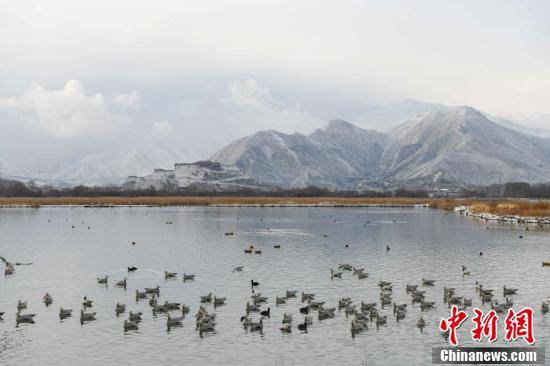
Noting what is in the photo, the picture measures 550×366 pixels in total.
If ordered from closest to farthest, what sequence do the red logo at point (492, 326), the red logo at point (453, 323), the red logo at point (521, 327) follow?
the red logo at point (521, 327)
the red logo at point (492, 326)
the red logo at point (453, 323)

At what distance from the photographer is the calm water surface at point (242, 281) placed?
36.0 meters

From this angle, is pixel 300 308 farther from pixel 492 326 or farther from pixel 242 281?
pixel 242 281

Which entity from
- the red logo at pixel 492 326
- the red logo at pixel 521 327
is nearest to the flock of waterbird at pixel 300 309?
the red logo at pixel 492 326

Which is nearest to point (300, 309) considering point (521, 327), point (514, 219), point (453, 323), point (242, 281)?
point (453, 323)

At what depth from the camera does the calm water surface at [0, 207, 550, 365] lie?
1417 inches

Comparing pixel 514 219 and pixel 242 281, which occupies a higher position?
pixel 514 219

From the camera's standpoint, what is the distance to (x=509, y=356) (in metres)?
34.8

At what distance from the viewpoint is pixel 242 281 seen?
191ft

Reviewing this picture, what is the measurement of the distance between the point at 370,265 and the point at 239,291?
21.2 m

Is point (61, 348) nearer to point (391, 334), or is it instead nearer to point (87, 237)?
point (391, 334)

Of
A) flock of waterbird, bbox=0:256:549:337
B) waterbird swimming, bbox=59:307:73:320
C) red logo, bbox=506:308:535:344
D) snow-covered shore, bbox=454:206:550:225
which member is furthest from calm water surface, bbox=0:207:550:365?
snow-covered shore, bbox=454:206:550:225

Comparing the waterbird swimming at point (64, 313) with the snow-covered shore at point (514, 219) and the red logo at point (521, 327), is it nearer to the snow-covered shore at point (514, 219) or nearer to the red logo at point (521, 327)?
the red logo at point (521, 327)

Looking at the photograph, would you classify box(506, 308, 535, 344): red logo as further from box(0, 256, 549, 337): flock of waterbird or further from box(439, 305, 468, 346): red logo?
box(0, 256, 549, 337): flock of waterbird

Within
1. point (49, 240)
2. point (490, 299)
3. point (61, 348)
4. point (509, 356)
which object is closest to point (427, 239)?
point (490, 299)
